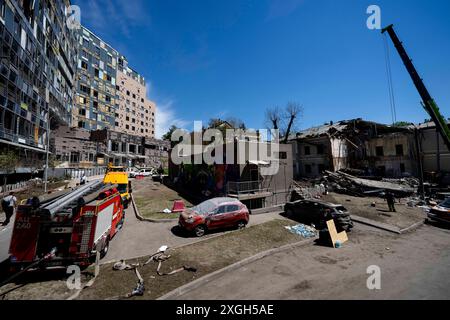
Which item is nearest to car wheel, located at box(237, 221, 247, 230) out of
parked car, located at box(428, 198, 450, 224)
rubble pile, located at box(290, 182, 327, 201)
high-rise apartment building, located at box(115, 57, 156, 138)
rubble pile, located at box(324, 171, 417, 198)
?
rubble pile, located at box(290, 182, 327, 201)

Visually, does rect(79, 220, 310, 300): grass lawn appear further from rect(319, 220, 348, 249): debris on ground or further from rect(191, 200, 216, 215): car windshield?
rect(191, 200, 216, 215): car windshield

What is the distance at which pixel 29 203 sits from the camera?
6176 millimetres

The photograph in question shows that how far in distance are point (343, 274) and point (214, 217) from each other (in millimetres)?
6198

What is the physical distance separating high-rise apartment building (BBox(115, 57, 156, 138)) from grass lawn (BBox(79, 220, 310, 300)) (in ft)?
203

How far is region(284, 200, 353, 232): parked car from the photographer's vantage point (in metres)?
11.9

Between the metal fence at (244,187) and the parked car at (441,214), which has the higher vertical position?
the metal fence at (244,187)

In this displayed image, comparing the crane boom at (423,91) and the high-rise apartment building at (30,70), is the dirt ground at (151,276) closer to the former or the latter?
the high-rise apartment building at (30,70)

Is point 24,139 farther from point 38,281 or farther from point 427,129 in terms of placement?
point 427,129

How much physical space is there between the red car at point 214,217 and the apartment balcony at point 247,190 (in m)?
3.40

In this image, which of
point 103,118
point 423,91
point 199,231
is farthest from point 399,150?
A: point 103,118

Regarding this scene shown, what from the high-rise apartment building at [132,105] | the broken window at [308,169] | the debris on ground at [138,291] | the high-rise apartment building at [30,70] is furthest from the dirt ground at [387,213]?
the high-rise apartment building at [132,105]

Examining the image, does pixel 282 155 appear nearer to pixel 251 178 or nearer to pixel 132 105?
pixel 251 178

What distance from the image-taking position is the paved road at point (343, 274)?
224 inches
